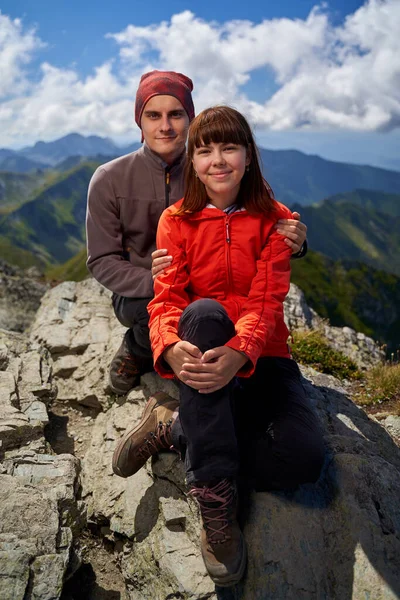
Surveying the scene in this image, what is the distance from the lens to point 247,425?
505 cm

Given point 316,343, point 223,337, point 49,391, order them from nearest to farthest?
point 223,337
point 49,391
point 316,343

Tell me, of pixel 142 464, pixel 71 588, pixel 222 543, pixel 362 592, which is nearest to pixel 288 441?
pixel 222 543

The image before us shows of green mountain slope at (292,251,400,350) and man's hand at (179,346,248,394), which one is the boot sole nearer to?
man's hand at (179,346,248,394)

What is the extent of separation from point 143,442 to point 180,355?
190 centimetres

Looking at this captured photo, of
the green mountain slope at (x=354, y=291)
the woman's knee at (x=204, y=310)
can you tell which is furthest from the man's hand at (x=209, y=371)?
the green mountain slope at (x=354, y=291)

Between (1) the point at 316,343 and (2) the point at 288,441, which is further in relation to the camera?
(1) the point at 316,343

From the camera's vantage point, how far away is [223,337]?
448 centimetres

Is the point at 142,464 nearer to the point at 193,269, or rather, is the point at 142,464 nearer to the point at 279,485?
the point at 279,485

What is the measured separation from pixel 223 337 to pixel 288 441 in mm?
1376

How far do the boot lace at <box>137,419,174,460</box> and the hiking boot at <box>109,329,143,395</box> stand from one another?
217 cm

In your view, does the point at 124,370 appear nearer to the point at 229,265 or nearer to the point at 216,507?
the point at 229,265

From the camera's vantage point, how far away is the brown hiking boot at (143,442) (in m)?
5.66

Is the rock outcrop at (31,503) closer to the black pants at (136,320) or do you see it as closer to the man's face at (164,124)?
the black pants at (136,320)

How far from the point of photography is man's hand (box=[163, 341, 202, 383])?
4316 millimetres
